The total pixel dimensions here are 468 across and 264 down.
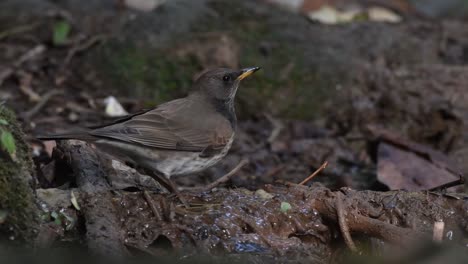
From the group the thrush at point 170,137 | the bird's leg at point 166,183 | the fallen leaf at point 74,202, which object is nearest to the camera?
the fallen leaf at point 74,202

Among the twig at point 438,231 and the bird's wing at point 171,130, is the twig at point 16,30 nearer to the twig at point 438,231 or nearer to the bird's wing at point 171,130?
the bird's wing at point 171,130

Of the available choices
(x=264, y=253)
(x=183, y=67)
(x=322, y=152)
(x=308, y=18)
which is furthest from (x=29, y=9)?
(x=264, y=253)

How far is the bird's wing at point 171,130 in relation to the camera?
607 cm

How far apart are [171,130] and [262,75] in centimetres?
315

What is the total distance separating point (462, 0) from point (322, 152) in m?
5.66

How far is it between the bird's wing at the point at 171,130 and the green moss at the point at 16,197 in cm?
109

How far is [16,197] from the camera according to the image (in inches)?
191

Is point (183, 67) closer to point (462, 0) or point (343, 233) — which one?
point (343, 233)

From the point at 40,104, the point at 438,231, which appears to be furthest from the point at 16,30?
the point at 438,231

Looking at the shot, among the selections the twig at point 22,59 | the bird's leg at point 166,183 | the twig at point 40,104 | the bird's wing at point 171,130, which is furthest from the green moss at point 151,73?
the bird's leg at point 166,183

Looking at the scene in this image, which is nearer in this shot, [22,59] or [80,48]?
[22,59]

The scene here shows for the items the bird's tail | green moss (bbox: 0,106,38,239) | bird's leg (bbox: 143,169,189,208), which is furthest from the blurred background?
green moss (bbox: 0,106,38,239)

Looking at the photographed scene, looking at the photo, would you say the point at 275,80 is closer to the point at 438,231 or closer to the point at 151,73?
the point at 151,73

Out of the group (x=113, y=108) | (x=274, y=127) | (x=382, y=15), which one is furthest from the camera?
(x=382, y=15)
